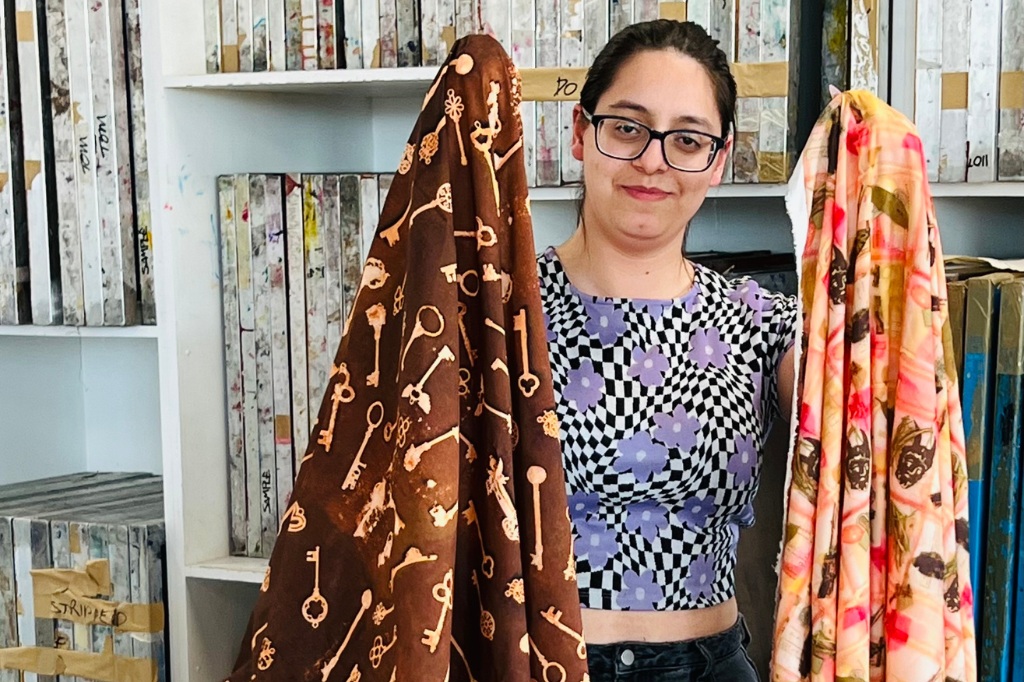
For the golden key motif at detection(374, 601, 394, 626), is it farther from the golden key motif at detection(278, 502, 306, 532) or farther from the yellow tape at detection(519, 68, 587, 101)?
the yellow tape at detection(519, 68, 587, 101)

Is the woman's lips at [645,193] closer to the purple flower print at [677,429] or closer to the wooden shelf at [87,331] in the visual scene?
the purple flower print at [677,429]

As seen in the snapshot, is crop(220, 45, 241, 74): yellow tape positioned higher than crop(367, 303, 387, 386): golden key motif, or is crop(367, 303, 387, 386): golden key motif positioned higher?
crop(220, 45, 241, 74): yellow tape

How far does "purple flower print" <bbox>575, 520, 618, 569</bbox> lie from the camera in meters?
1.17

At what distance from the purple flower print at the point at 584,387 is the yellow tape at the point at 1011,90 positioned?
494 mm

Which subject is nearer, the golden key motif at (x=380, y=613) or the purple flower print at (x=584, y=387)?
the golden key motif at (x=380, y=613)

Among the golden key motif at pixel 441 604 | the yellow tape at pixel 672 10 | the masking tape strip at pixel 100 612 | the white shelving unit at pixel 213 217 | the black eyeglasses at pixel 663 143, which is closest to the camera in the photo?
the golden key motif at pixel 441 604

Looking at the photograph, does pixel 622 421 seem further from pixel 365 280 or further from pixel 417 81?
pixel 417 81

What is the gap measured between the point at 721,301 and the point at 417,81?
462 mm

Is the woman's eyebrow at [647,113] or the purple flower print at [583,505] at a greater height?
the woman's eyebrow at [647,113]

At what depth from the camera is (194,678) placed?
1605 mm

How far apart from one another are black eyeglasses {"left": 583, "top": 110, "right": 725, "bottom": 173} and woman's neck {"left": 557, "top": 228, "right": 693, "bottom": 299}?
0.30 feet

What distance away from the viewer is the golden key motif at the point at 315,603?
95 centimetres

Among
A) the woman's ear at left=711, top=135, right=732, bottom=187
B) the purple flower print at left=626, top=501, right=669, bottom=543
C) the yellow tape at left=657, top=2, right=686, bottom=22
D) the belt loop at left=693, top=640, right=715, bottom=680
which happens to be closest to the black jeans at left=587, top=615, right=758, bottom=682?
the belt loop at left=693, top=640, right=715, bottom=680

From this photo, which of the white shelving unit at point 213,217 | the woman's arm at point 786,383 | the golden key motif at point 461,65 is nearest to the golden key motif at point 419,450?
the golden key motif at point 461,65
